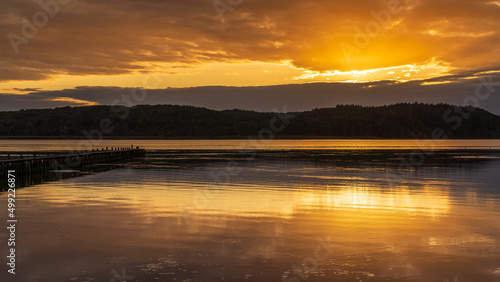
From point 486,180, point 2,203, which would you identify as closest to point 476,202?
point 486,180

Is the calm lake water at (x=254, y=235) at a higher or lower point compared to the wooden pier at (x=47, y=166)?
lower

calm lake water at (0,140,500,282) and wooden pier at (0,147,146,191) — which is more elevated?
wooden pier at (0,147,146,191)

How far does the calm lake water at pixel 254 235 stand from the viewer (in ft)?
45.9

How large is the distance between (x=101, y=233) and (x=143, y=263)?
5.16 meters

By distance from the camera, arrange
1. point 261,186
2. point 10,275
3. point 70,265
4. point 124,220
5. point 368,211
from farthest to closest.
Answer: point 261,186, point 368,211, point 124,220, point 70,265, point 10,275

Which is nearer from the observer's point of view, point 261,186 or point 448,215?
point 448,215

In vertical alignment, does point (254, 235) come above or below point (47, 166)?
below

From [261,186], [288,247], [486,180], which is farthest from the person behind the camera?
[486,180]

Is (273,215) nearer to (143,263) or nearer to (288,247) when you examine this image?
(288,247)

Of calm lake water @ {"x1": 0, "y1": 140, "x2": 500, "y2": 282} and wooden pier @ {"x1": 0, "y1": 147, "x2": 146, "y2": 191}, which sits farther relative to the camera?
wooden pier @ {"x1": 0, "y1": 147, "x2": 146, "y2": 191}

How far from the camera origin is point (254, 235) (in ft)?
62.4

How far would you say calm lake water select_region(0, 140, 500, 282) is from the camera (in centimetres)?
1399

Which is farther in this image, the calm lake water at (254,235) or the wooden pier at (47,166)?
the wooden pier at (47,166)

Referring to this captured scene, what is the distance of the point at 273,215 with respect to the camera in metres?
24.0
